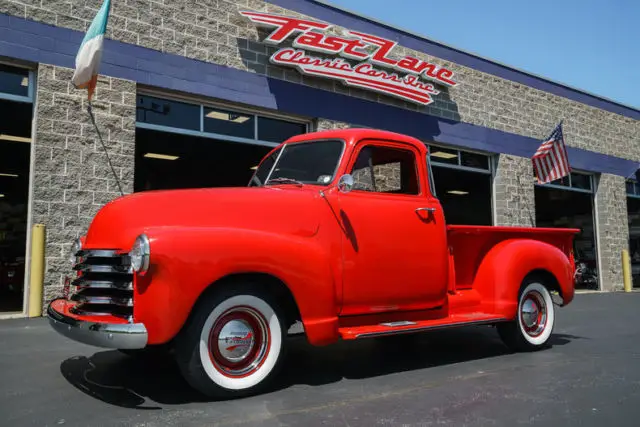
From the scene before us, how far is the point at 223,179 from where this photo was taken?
Result: 11.0 metres

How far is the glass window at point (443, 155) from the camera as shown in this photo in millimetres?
13064

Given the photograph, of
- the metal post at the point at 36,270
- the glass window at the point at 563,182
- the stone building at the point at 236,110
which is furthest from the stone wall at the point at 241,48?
the metal post at the point at 36,270

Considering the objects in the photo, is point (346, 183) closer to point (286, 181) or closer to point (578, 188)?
point (286, 181)

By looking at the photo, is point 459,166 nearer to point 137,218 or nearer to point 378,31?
point 378,31

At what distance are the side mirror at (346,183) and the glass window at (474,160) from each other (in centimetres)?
976

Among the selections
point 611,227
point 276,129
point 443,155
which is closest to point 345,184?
point 276,129

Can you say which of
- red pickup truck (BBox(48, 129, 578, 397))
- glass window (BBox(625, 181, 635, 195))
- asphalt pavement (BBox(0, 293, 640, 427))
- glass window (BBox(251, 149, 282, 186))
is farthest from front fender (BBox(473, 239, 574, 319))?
glass window (BBox(625, 181, 635, 195))

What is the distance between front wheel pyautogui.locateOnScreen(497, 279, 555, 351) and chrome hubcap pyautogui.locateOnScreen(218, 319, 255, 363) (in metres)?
3.10

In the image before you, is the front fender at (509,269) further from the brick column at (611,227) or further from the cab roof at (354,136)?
the brick column at (611,227)

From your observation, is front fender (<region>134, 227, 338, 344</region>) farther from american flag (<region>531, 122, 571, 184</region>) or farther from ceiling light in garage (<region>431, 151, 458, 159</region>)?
american flag (<region>531, 122, 571, 184</region>)

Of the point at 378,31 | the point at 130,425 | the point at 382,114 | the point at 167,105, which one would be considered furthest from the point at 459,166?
the point at 130,425

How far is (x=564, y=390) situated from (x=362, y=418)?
5.79ft

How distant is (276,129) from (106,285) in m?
7.23

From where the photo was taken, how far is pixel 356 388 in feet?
13.4
